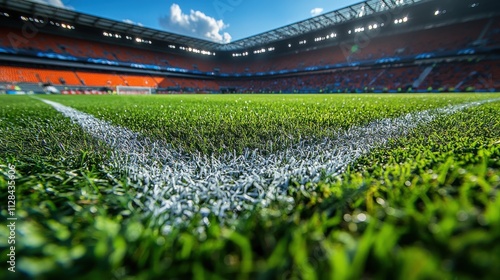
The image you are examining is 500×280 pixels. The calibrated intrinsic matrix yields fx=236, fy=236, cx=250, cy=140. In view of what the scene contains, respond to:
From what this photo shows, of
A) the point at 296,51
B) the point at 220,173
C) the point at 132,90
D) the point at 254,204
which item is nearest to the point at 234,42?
the point at 296,51

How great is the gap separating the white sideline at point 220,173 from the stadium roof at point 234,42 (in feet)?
96.7

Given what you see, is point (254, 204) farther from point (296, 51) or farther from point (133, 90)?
point (296, 51)

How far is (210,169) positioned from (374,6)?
31105mm

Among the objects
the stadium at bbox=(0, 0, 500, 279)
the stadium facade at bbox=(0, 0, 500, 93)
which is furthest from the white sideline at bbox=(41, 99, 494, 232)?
the stadium facade at bbox=(0, 0, 500, 93)

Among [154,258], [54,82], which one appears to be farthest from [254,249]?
[54,82]

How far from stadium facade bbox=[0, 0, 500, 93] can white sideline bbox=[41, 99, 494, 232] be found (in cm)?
2519

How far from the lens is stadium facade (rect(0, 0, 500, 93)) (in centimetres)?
2270

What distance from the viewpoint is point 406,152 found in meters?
1.17

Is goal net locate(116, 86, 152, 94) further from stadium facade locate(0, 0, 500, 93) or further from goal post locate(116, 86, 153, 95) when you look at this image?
stadium facade locate(0, 0, 500, 93)

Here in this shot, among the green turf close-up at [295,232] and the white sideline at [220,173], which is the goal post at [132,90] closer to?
the white sideline at [220,173]

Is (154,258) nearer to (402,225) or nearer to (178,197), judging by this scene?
(178,197)

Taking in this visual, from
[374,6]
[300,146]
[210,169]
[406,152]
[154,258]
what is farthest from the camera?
[374,6]

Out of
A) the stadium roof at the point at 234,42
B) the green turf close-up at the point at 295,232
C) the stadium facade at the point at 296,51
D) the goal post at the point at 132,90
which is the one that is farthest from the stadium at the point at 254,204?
the goal post at the point at 132,90

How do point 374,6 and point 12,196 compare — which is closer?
point 12,196
